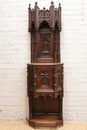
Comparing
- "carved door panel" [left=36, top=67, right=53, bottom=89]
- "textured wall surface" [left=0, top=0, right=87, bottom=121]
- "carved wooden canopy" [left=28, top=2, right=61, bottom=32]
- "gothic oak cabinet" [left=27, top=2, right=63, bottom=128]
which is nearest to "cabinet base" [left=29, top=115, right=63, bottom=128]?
"gothic oak cabinet" [left=27, top=2, right=63, bottom=128]

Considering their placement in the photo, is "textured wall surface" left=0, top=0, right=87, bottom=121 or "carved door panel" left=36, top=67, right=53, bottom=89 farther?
"textured wall surface" left=0, top=0, right=87, bottom=121

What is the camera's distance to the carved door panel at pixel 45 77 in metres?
3.01

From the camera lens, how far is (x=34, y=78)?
2.99 m

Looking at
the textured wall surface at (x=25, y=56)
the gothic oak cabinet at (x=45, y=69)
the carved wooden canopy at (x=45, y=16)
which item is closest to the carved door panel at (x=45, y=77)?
the gothic oak cabinet at (x=45, y=69)

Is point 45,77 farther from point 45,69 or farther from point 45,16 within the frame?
point 45,16

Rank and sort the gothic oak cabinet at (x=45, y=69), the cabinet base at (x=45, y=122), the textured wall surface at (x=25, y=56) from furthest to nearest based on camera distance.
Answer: the textured wall surface at (x=25, y=56)
the cabinet base at (x=45, y=122)
the gothic oak cabinet at (x=45, y=69)

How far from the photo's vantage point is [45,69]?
3.01 metres

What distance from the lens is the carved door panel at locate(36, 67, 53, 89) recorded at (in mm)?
3008

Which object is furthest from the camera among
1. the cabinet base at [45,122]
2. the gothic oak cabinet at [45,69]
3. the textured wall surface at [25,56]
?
the textured wall surface at [25,56]

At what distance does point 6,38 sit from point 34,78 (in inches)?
36.1

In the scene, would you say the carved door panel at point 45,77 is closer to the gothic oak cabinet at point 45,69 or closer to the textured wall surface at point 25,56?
the gothic oak cabinet at point 45,69

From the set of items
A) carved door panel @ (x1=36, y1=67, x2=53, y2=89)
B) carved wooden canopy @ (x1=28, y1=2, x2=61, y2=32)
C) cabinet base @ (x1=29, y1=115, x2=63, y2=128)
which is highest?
carved wooden canopy @ (x1=28, y1=2, x2=61, y2=32)

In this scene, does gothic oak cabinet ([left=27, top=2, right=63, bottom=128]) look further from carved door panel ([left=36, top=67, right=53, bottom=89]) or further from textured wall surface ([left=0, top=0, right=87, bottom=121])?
textured wall surface ([left=0, top=0, right=87, bottom=121])

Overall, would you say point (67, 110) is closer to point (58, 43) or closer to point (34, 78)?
point (34, 78)
